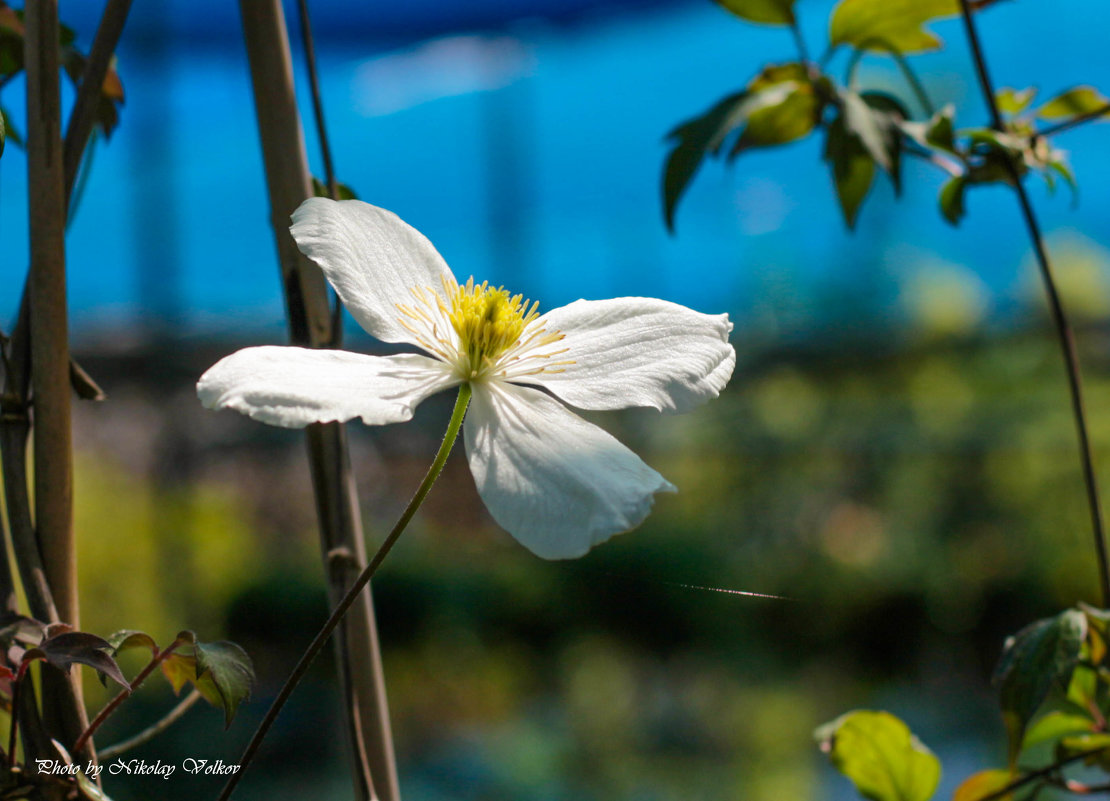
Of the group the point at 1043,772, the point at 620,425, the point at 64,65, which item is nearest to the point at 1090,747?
the point at 1043,772

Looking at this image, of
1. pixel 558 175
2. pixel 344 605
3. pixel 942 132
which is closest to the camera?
pixel 344 605

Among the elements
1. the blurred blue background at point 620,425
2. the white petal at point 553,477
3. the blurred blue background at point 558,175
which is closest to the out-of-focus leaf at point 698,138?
the white petal at point 553,477

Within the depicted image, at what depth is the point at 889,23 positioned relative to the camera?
0.43m

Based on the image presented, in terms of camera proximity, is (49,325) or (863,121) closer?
(49,325)

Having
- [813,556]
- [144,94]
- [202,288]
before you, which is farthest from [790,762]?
[202,288]

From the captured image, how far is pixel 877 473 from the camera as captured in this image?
9.89ft

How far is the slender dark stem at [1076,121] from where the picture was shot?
38cm

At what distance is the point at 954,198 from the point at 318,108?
0.90 feet

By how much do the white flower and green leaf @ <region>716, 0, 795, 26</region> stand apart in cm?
25

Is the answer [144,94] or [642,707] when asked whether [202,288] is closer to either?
[144,94]

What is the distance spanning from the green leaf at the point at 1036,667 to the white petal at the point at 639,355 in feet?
0.62

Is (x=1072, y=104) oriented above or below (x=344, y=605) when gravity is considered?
above

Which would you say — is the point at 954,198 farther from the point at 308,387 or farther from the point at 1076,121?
the point at 308,387

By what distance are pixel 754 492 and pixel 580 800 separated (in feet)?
4.65
